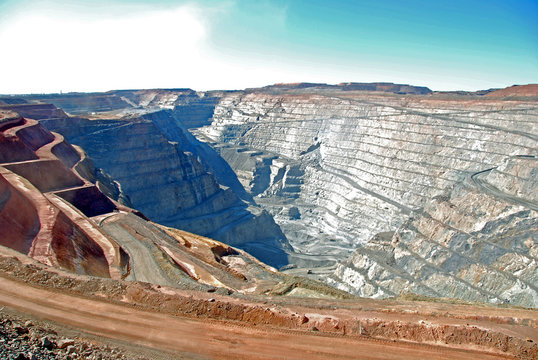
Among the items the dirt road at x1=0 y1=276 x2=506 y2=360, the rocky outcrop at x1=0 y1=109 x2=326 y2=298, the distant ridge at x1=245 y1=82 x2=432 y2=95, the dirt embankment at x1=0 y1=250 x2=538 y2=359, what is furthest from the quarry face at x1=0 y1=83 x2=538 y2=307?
the distant ridge at x1=245 y1=82 x2=432 y2=95

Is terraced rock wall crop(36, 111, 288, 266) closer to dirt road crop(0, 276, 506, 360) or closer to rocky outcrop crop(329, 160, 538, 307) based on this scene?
rocky outcrop crop(329, 160, 538, 307)

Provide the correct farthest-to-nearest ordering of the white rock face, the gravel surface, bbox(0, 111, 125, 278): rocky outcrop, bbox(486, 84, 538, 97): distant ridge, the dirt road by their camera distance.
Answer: bbox(486, 84, 538, 97): distant ridge, the white rock face, bbox(0, 111, 125, 278): rocky outcrop, the dirt road, the gravel surface

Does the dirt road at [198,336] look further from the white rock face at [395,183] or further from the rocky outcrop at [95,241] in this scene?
the white rock face at [395,183]

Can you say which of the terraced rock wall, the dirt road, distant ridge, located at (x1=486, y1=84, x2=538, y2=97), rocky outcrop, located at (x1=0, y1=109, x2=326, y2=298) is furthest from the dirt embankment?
distant ridge, located at (x1=486, y1=84, x2=538, y2=97)

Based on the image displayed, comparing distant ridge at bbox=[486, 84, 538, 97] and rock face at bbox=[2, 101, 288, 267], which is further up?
distant ridge at bbox=[486, 84, 538, 97]

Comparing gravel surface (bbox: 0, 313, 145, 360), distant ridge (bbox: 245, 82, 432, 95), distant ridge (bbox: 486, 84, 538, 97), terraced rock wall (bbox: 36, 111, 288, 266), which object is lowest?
terraced rock wall (bbox: 36, 111, 288, 266)

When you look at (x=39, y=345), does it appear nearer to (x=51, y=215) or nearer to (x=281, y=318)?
(x=281, y=318)

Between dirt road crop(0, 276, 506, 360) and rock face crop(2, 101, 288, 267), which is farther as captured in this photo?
rock face crop(2, 101, 288, 267)

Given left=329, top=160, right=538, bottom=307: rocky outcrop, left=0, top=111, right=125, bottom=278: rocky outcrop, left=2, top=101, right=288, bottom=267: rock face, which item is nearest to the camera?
left=0, top=111, right=125, bottom=278: rocky outcrop
